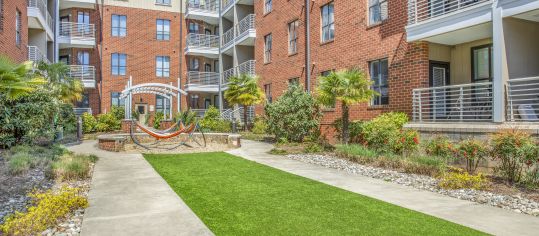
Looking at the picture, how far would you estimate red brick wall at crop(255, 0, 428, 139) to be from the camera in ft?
41.3

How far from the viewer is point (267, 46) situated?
23.1m

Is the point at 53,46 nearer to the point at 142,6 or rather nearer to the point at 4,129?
the point at 142,6

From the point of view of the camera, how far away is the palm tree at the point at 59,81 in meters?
17.4

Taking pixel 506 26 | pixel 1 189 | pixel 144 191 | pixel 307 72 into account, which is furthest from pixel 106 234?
pixel 307 72

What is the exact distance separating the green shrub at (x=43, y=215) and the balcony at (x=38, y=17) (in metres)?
17.7

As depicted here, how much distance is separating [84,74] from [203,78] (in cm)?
880

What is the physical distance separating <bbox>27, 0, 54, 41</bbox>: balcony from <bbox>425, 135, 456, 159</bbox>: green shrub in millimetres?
19899

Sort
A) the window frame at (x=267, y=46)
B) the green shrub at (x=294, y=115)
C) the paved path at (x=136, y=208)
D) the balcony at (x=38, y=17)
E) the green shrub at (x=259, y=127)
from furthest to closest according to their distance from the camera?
the window frame at (x=267, y=46) → the green shrub at (x=259, y=127) → the balcony at (x=38, y=17) → the green shrub at (x=294, y=115) → the paved path at (x=136, y=208)

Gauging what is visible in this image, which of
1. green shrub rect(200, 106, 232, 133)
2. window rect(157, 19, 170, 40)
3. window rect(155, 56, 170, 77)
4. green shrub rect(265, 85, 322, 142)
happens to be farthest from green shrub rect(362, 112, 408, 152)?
window rect(157, 19, 170, 40)

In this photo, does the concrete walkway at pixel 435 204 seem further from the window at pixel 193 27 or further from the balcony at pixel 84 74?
the window at pixel 193 27

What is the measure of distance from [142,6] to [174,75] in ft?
20.0

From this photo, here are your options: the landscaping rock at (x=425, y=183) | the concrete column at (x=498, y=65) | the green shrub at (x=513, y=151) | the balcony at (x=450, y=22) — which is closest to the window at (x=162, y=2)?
the balcony at (x=450, y=22)

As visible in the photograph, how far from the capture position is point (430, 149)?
31.5ft

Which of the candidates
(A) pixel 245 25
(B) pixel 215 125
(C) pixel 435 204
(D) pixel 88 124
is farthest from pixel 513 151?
(D) pixel 88 124
